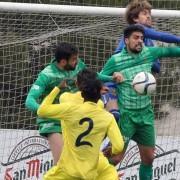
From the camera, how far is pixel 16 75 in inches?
390

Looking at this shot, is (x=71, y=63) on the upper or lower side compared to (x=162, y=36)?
lower

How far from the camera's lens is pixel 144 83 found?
7082 mm

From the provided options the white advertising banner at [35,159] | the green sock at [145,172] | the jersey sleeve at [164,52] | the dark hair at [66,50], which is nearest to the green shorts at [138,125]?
the green sock at [145,172]

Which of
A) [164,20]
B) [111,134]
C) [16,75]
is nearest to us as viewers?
[111,134]

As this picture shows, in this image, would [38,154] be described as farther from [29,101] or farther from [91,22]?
[29,101]

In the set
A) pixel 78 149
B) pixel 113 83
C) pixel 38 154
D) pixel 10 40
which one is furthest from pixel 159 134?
pixel 78 149

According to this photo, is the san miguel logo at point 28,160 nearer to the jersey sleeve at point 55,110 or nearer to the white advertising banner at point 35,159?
the white advertising banner at point 35,159

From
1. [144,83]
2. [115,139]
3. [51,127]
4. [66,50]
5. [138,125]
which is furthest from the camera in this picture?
[51,127]

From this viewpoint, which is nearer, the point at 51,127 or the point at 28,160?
the point at 51,127

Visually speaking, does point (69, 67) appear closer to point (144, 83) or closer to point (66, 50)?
point (66, 50)

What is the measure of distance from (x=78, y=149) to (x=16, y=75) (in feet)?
11.8

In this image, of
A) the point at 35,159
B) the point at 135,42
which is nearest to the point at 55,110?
the point at 135,42

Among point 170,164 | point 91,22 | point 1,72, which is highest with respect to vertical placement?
point 91,22

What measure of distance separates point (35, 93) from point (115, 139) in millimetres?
1252
